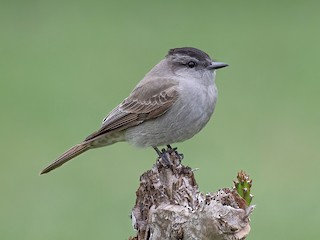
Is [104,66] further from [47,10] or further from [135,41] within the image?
Result: [47,10]

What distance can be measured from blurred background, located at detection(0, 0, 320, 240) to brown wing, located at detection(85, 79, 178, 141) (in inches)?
103

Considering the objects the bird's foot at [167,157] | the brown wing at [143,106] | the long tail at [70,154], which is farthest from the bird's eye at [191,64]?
the long tail at [70,154]

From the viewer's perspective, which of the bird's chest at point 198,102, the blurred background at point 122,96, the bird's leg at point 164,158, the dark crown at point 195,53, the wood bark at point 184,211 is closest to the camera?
the wood bark at point 184,211

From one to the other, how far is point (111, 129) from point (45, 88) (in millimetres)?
8571

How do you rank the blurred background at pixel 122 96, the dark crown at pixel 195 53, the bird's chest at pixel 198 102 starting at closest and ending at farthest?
1. the bird's chest at pixel 198 102
2. the dark crown at pixel 195 53
3. the blurred background at pixel 122 96

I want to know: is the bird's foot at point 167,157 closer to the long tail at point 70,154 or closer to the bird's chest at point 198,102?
the bird's chest at point 198,102

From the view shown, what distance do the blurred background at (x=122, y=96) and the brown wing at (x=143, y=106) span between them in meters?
2.61

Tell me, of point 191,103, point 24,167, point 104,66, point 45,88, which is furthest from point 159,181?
point 104,66

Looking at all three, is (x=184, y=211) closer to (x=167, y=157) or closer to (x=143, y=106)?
(x=167, y=157)

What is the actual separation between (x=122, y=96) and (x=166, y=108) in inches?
299

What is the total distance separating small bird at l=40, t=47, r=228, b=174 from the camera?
718cm

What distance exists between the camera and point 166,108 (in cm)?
725

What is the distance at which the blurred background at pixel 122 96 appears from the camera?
432 inches

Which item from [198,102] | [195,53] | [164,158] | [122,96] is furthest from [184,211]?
[122,96]
